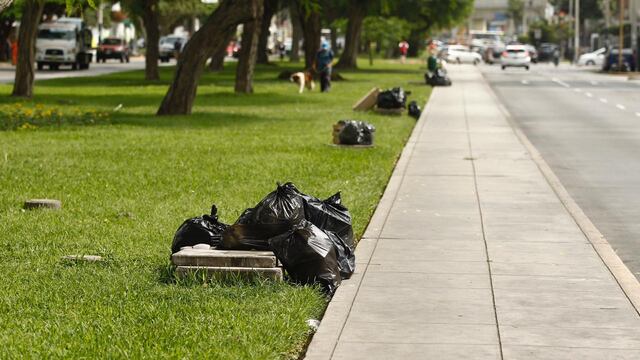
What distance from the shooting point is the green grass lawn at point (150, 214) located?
28.7 ft

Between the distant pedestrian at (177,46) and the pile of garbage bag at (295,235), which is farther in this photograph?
the distant pedestrian at (177,46)

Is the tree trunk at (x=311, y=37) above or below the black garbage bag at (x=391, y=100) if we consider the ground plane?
above

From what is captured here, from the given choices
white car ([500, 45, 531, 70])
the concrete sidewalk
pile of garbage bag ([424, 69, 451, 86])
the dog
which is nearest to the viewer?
the concrete sidewalk

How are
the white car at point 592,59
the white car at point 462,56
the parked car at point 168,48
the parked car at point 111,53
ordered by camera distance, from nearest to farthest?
the parked car at point 168,48 → the parked car at point 111,53 → the white car at point 592,59 → the white car at point 462,56

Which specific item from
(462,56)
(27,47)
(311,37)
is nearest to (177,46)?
(462,56)

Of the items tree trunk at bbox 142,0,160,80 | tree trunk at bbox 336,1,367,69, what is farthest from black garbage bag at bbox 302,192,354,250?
tree trunk at bbox 336,1,367,69

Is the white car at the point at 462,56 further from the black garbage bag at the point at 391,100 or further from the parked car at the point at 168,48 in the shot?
the black garbage bag at the point at 391,100

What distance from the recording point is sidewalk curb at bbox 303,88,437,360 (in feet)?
28.7

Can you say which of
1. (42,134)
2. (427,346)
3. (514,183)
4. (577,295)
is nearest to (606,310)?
(577,295)

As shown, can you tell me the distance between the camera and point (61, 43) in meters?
71.1

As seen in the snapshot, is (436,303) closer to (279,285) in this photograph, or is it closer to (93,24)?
(279,285)

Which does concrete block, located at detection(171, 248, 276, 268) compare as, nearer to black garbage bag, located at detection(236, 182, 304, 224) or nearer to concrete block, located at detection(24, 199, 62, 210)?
black garbage bag, located at detection(236, 182, 304, 224)

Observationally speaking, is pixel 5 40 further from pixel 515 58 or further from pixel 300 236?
pixel 300 236

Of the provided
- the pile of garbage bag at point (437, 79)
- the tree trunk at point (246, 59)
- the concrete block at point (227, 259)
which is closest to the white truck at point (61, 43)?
the pile of garbage bag at point (437, 79)
